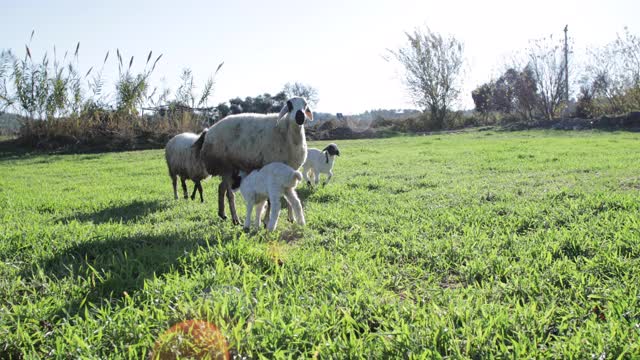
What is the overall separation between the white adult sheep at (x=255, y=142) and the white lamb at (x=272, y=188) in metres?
0.59

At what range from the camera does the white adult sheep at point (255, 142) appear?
17.8 ft

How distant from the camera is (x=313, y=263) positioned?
3561 millimetres

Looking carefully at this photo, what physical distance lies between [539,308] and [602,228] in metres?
2.03

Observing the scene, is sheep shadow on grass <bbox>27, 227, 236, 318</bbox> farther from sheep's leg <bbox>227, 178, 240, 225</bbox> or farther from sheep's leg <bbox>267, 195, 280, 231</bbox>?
sheep's leg <bbox>227, 178, 240, 225</bbox>

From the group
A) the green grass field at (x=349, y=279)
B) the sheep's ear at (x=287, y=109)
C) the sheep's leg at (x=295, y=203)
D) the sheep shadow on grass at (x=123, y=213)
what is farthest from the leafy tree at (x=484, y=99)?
the sheep's leg at (x=295, y=203)

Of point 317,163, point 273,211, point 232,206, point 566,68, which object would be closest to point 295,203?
point 273,211

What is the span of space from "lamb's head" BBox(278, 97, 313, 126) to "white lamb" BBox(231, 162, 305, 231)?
59 cm

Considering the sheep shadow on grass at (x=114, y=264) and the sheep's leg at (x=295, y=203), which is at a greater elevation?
the sheep's leg at (x=295, y=203)

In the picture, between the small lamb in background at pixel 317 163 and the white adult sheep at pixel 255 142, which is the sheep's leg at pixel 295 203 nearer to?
the white adult sheep at pixel 255 142

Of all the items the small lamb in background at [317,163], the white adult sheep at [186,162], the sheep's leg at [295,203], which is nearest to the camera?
the sheep's leg at [295,203]

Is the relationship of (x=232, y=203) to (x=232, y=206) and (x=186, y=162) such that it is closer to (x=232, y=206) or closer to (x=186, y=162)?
(x=232, y=206)

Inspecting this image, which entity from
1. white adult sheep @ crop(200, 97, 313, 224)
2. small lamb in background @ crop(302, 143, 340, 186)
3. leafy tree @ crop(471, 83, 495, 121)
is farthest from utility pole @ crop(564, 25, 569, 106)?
white adult sheep @ crop(200, 97, 313, 224)

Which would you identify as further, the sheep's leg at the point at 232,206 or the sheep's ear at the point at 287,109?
the sheep's leg at the point at 232,206

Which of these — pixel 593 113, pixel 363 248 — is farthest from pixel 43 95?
pixel 593 113
